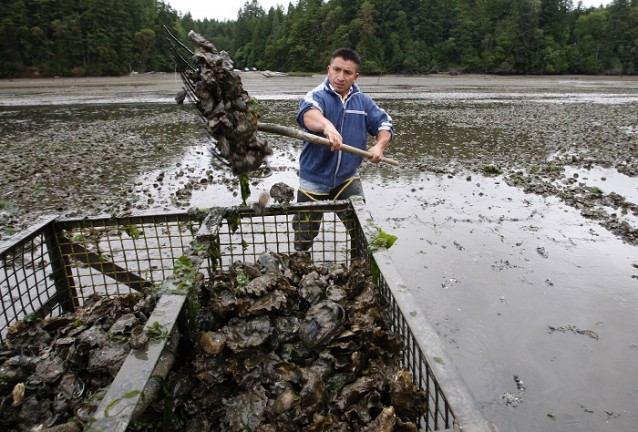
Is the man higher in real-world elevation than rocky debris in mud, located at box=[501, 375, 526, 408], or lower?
higher

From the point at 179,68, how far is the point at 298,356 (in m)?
2.13

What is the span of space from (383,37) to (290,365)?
7876cm

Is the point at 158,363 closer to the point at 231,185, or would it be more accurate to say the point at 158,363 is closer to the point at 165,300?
the point at 165,300

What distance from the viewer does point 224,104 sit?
9.02 feet

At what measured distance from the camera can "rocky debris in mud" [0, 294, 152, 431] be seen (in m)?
2.10

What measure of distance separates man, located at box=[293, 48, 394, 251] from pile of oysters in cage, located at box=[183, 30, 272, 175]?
4.18 feet

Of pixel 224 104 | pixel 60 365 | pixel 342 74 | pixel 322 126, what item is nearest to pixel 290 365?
pixel 60 365

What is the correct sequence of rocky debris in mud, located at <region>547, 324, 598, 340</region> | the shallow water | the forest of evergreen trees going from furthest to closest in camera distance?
the forest of evergreen trees → rocky debris in mud, located at <region>547, 324, 598, 340</region> → the shallow water

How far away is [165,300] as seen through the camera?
2102 millimetres

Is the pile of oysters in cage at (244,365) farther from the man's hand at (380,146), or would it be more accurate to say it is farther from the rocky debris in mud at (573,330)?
the rocky debris in mud at (573,330)

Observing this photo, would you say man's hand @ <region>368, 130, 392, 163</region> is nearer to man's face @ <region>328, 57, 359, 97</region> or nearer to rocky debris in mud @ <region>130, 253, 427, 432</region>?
man's face @ <region>328, 57, 359, 97</region>

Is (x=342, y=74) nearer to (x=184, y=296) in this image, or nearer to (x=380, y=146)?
(x=380, y=146)

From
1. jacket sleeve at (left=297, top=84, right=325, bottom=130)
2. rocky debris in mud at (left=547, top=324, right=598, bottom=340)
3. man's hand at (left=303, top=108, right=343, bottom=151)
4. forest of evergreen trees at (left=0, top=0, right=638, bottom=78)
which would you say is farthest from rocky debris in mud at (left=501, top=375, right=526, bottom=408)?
forest of evergreen trees at (left=0, top=0, right=638, bottom=78)

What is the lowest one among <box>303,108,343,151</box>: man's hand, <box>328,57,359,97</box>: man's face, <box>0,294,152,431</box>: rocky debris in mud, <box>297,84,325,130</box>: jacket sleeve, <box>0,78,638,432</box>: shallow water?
<box>0,78,638,432</box>: shallow water
